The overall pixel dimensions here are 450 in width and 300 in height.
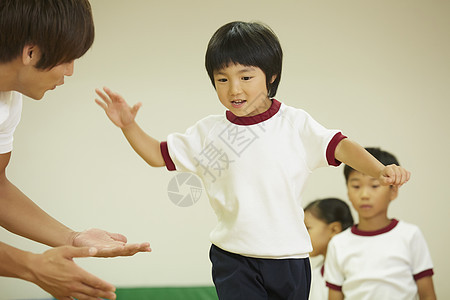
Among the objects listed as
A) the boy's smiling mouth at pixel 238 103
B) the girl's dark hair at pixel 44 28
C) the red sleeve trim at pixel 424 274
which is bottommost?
the red sleeve trim at pixel 424 274

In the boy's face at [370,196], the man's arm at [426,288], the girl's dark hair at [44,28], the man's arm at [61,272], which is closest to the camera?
the man's arm at [61,272]

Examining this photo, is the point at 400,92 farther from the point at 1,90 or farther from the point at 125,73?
the point at 1,90

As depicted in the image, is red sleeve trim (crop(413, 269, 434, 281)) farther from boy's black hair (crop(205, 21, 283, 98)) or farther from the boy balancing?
boy's black hair (crop(205, 21, 283, 98))

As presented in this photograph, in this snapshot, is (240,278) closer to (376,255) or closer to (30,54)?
(30,54)

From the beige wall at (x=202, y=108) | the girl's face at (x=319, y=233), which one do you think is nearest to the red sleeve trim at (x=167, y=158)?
the girl's face at (x=319, y=233)

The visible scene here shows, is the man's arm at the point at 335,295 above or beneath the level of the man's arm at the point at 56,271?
beneath

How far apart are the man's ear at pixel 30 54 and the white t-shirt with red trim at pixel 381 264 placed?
1504mm

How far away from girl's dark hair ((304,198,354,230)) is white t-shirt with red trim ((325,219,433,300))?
0.29m

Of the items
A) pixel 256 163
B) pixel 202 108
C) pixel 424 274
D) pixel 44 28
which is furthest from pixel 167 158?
pixel 202 108

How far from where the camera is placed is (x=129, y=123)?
124 cm

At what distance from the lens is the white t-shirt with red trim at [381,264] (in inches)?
78.6

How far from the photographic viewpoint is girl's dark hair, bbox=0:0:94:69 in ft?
3.10

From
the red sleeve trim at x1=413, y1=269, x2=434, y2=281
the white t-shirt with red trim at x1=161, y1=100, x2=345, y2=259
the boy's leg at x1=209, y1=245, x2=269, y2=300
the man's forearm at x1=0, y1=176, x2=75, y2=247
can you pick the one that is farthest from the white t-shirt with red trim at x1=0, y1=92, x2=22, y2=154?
the red sleeve trim at x1=413, y1=269, x2=434, y2=281

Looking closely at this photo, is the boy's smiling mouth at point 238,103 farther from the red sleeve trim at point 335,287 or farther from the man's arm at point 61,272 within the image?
the red sleeve trim at point 335,287
